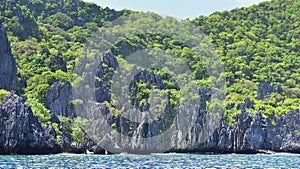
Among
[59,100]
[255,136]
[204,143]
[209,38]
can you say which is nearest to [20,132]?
[59,100]

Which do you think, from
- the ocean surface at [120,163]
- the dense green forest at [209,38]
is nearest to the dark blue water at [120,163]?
the ocean surface at [120,163]

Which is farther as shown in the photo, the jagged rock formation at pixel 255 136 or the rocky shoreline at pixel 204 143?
the jagged rock formation at pixel 255 136

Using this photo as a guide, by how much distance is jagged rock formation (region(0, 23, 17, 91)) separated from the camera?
2468 inches

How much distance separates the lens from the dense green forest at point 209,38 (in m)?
75.3

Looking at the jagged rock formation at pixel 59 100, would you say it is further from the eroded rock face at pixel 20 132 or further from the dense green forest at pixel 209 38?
the eroded rock face at pixel 20 132

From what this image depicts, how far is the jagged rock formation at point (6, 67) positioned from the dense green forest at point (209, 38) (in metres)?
2.27

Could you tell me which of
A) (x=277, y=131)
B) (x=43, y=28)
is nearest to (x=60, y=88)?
(x=277, y=131)

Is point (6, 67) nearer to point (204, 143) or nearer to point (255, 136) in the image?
point (204, 143)

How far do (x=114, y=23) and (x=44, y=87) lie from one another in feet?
161

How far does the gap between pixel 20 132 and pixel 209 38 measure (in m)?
68.1

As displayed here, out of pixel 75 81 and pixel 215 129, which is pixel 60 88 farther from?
pixel 215 129

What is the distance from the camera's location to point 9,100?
49750mm

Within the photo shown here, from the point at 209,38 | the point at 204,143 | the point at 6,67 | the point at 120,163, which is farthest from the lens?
the point at 209,38

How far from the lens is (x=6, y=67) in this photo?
63.6 m
